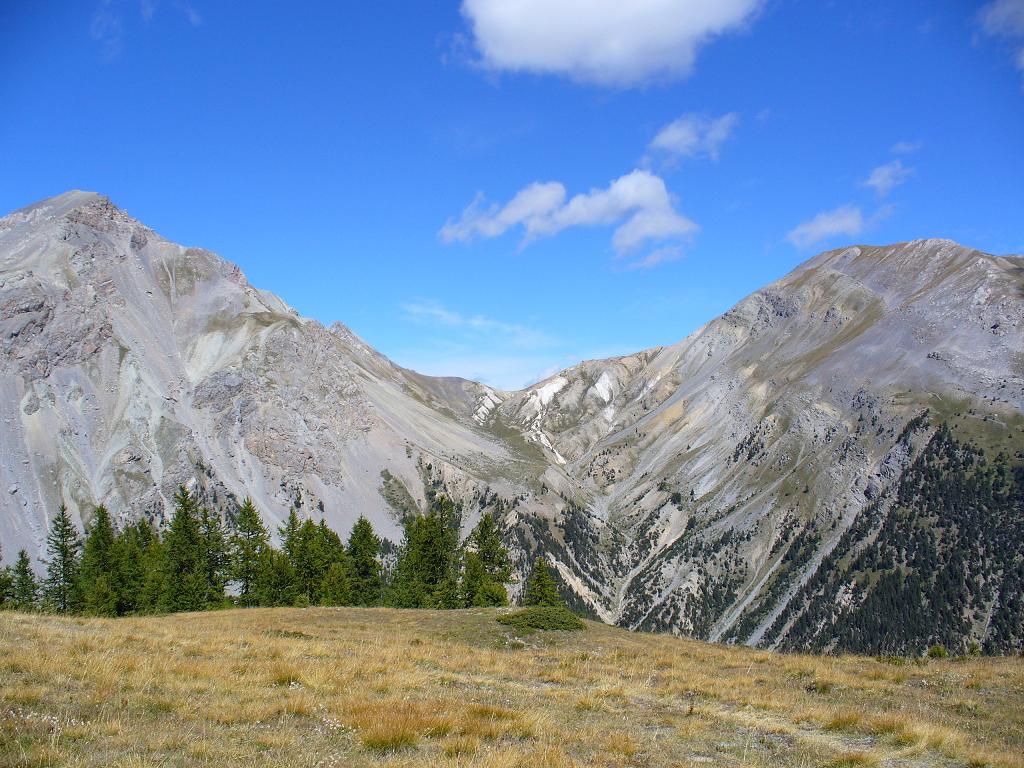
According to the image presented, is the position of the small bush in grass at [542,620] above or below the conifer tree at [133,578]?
below

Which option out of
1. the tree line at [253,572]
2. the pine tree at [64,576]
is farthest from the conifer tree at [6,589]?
the pine tree at [64,576]

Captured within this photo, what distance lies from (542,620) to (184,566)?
143 feet

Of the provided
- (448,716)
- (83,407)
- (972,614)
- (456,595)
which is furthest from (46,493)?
(972,614)

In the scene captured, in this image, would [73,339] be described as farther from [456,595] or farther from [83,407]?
[456,595]

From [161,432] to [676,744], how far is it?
639 ft

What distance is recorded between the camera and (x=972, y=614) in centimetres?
18700

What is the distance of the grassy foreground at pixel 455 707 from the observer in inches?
405

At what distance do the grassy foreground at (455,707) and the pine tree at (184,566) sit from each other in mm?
38135

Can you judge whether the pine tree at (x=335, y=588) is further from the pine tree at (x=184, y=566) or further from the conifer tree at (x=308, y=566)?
the pine tree at (x=184, y=566)

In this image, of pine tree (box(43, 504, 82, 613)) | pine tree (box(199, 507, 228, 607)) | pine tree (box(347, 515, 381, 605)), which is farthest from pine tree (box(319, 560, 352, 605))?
pine tree (box(43, 504, 82, 613))

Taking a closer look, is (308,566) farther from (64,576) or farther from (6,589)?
(6,589)

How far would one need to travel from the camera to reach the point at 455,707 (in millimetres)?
13570

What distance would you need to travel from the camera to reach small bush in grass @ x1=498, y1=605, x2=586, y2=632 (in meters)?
34.2

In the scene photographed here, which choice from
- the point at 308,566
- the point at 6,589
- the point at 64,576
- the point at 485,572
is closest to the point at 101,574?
the point at 64,576
